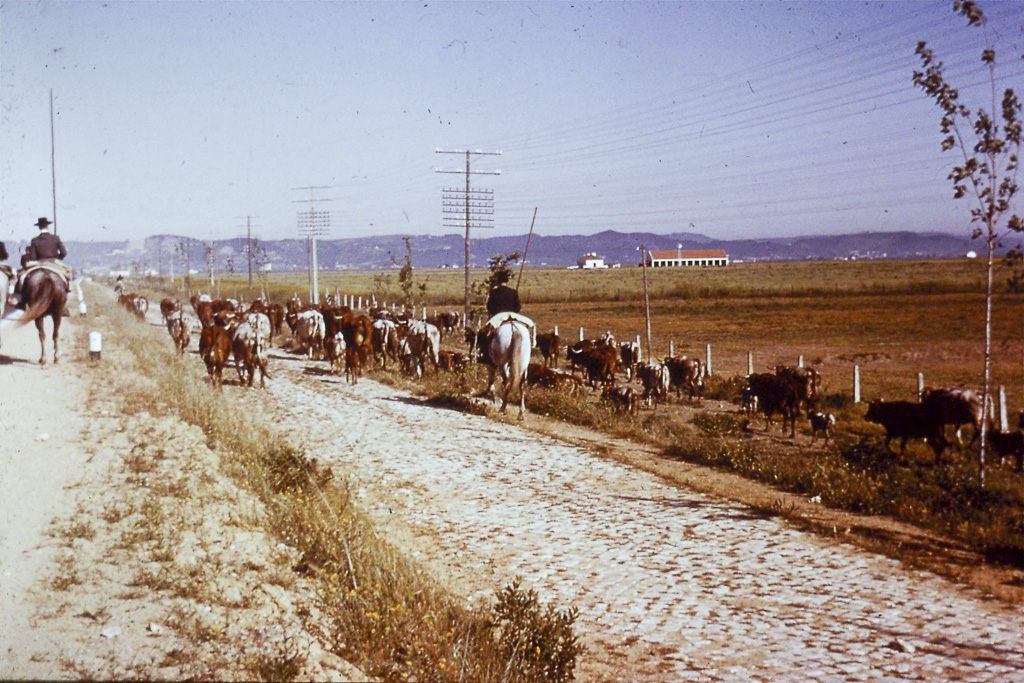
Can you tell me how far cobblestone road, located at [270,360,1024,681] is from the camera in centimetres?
574

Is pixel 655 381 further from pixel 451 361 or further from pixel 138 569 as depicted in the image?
pixel 138 569

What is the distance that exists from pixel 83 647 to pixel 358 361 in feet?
55.3

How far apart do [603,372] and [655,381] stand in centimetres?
153

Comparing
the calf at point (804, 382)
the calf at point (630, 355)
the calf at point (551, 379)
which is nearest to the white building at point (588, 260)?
the calf at point (630, 355)

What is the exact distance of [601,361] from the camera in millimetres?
22438

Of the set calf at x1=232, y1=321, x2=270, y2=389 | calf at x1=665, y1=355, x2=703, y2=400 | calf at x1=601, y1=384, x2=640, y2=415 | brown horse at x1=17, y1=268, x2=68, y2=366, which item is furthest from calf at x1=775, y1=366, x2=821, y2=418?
brown horse at x1=17, y1=268, x2=68, y2=366

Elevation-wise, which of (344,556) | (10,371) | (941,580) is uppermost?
(10,371)

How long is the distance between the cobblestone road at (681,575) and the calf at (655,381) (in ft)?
32.1

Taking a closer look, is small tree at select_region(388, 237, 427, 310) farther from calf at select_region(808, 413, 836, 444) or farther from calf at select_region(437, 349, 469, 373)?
calf at select_region(808, 413, 836, 444)

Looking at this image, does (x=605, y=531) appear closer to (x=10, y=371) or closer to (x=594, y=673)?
(x=594, y=673)

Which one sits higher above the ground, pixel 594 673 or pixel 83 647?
pixel 83 647

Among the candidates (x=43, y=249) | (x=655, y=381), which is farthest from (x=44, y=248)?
(x=655, y=381)

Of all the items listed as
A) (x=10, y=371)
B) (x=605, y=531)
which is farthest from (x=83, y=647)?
(x=10, y=371)

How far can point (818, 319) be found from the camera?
49.6m
